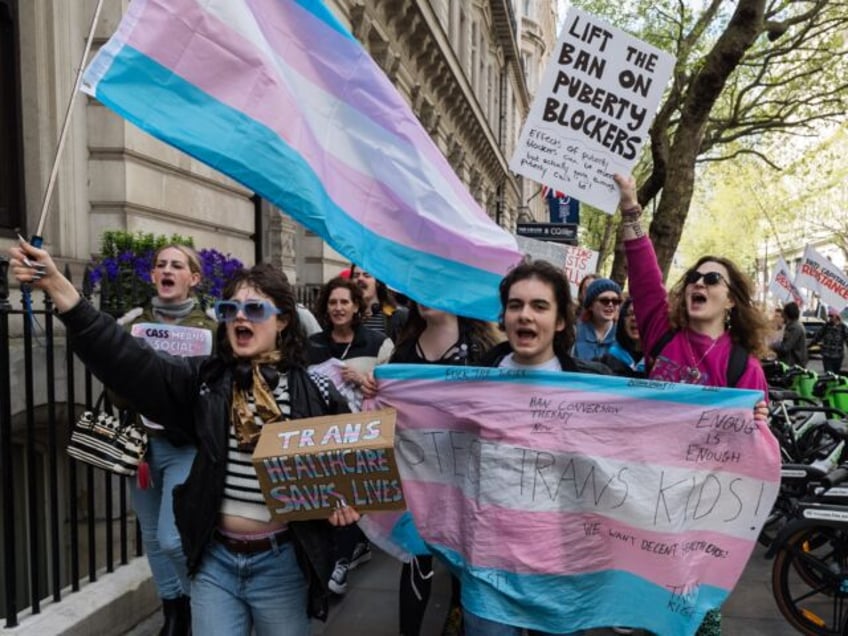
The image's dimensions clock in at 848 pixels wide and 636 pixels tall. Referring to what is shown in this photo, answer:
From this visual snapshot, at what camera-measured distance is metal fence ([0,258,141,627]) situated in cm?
362

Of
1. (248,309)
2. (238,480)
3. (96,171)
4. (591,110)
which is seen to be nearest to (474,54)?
(96,171)

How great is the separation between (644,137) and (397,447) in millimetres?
2206

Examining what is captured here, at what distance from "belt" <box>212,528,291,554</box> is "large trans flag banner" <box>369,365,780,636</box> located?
83 cm

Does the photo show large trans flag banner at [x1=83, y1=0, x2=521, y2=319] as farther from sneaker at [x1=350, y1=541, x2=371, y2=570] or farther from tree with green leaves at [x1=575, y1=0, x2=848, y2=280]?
tree with green leaves at [x1=575, y1=0, x2=848, y2=280]

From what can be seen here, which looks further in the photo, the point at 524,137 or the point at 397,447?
the point at 524,137

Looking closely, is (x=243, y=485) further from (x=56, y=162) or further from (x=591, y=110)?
(x=591, y=110)

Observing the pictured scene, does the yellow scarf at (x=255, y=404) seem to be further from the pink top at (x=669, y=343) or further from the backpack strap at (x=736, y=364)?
the backpack strap at (x=736, y=364)

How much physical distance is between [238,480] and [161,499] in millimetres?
1666

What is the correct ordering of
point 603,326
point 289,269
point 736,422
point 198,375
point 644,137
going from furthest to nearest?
point 289,269 < point 603,326 < point 644,137 < point 736,422 < point 198,375

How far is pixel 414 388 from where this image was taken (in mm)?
3312

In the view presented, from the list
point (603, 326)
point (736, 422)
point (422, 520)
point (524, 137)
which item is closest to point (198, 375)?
point (422, 520)

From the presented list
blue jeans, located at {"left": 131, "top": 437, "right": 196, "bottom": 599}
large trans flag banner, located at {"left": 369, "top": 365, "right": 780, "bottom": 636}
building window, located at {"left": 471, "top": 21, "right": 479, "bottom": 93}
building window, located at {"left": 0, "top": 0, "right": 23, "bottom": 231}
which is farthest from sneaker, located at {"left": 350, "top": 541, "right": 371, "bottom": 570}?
building window, located at {"left": 471, "top": 21, "right": 479, "bottom": 93}

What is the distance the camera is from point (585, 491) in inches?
122

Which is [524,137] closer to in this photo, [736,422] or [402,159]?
[402,159]
